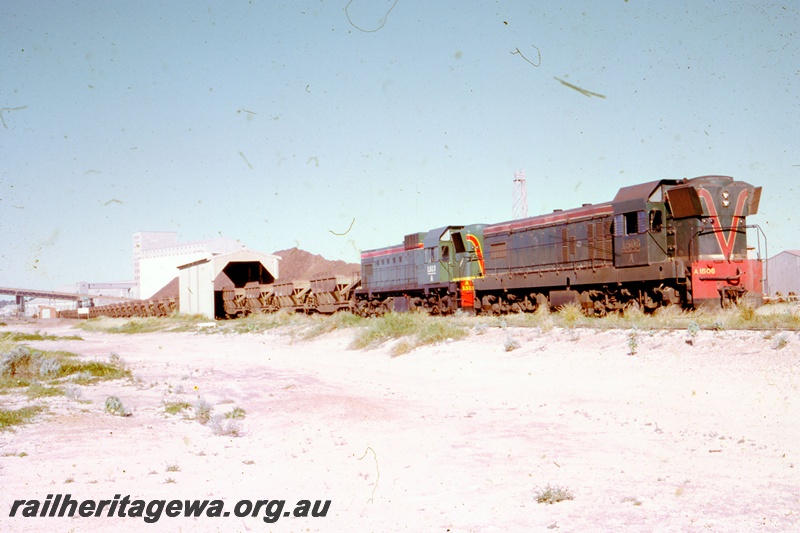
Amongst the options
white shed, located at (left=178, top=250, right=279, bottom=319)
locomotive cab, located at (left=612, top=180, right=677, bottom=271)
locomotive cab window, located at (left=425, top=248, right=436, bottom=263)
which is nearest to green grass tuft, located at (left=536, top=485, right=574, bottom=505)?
locomotive cab, located at (left=612, top=180, right=677, bottom=271)

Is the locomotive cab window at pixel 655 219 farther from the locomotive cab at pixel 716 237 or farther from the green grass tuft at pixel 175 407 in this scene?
the green grass tuft at pixel 175 407

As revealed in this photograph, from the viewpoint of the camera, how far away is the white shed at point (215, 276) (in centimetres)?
5375

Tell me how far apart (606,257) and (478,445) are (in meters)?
14.4

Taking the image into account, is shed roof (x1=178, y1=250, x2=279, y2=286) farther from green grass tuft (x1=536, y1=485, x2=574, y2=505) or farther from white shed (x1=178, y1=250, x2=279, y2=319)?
green grass tuft (x1=536, y1=485, x2=574, y2=505)

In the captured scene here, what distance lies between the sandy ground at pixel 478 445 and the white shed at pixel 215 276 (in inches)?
1465

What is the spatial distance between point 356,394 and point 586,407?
15.9ft

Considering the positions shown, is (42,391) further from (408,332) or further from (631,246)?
(631,246)

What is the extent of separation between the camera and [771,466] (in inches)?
316

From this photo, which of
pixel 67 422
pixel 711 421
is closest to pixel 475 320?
pixel 711 421

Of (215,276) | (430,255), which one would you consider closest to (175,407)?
(430,255)

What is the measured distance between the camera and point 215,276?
53094mm

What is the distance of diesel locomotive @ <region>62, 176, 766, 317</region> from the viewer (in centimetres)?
2011

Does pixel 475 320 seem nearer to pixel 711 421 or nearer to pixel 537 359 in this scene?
pixel 537 359

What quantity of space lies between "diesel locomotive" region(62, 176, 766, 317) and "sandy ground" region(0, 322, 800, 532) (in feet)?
15.8
